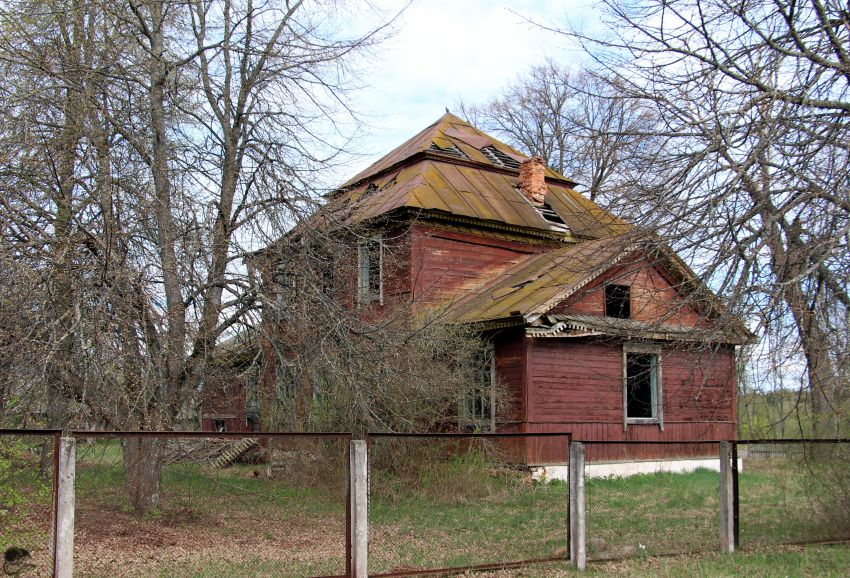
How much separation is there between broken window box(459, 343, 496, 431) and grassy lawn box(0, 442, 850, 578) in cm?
307

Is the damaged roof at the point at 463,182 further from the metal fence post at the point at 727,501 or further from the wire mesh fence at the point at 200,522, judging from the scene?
the metal fence post at the point at 727,501

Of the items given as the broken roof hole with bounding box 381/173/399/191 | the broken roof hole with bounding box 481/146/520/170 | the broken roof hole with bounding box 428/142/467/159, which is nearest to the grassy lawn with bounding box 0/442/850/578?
the broken roof hole with bounding box 381/173/399/191

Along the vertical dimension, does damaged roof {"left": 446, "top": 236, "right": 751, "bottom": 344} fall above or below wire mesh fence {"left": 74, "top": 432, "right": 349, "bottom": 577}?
above

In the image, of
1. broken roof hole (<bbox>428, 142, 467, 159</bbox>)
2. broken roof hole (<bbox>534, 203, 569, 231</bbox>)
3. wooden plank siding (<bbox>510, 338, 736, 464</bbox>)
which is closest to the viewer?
wooden plank siding (<bbox>510, 338, 736, 464</bbox>)

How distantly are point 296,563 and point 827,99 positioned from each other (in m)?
7.48

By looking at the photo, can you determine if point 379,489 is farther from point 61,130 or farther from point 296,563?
point 61,130

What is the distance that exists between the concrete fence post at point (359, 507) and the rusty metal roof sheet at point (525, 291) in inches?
326

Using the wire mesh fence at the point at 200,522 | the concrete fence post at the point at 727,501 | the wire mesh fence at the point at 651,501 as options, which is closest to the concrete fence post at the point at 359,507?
the wire mesh fence at the point at 200,522

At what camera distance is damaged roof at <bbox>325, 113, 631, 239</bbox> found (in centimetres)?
2052

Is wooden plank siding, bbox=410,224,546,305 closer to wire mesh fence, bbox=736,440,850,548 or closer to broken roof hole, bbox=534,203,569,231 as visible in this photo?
broken roof hole, bbox=534,203,569,231

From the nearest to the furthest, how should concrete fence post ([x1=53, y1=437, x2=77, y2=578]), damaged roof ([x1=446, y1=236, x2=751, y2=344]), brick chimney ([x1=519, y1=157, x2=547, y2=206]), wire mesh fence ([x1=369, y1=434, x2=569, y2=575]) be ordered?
concrete fence post ([x1=53, y1=437, x2=77, y2=578]) < wire mesh fence ([x1=369, y1=434, x2=569, y2=575]) < damaged roof ([x1=446, y1=236, x2=751, y2=344]) < brick chimney ([x1=519, y1=157, x2=547, y2=206])

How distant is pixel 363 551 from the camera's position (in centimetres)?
705

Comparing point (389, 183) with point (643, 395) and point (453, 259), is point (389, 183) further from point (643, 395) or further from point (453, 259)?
point (643, 395)

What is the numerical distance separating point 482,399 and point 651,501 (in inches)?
163
